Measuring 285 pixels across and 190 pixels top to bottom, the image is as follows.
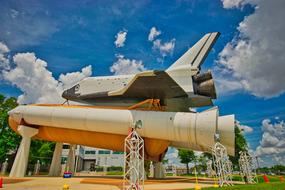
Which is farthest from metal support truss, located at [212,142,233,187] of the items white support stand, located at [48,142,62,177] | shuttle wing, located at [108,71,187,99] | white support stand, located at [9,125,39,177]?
white support stand, located at [48,142,62,177]

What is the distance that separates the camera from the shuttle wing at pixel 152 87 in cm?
1758

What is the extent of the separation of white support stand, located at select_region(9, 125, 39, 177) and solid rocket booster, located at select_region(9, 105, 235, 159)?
2.27 feet

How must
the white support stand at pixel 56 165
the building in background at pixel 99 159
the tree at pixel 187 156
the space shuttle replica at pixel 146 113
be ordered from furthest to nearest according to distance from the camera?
the building in background at pixel 99 159
the tree at pixel 187 156
the white support stand at pixel 56 165
the space shuttle replica at pixel 146 113

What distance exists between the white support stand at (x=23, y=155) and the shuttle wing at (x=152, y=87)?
390 inches

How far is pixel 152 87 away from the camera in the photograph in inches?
775

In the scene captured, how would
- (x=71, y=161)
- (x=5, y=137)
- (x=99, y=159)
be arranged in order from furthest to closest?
1. (x=99, y=159)
2. (x=5, y=137)
3. (x=71, y=161)

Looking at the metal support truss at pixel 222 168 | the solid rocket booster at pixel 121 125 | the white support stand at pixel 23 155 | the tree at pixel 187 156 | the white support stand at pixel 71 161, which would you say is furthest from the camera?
the tree at pixel 187 156

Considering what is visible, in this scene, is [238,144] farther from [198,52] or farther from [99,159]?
[99,159]

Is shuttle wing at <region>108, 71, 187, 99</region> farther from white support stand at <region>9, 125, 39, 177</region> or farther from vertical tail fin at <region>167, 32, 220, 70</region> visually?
white support stand at <region>9, 125, 39, 177</region>

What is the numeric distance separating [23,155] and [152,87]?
15.7 meters

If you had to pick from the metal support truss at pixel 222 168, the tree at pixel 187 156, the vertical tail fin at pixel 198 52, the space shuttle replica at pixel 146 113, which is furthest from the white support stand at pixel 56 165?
the tree at pixel 187 156

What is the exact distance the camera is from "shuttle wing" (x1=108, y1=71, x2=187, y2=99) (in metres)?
17.6

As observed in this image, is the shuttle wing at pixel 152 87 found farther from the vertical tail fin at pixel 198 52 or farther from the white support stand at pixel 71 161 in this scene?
the white support stand at pixel 71 161

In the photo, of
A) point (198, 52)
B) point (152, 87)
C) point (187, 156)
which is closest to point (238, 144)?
point (187, 156)
